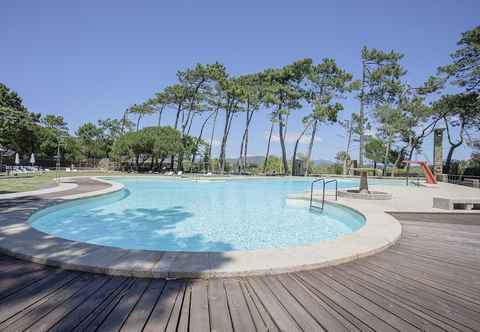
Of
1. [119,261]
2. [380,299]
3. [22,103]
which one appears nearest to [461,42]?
[380,299]

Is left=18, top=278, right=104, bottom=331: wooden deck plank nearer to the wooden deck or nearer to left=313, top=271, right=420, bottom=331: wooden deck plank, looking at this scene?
the wooden deck

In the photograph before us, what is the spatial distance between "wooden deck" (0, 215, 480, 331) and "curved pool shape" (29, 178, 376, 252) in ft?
5.64

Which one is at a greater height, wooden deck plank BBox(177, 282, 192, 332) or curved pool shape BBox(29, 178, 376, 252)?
wooden deck plank BBox(177, 282, 192, 332)

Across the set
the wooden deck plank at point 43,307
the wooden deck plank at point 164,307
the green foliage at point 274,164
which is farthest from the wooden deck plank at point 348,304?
the green foliage at point 274,164

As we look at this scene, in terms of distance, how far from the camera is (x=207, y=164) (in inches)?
1219

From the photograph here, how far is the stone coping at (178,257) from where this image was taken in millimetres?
2443

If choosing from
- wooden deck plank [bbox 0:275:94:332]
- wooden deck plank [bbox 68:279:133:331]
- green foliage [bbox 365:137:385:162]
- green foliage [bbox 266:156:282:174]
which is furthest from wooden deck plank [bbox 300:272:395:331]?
green foliage [bbox 266:156:282:174]

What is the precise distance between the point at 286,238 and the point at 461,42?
19.7m

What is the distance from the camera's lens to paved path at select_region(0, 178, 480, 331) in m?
1.69

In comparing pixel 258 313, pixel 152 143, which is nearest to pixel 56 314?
pixel 258 313

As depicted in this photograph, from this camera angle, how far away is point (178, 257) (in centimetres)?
278

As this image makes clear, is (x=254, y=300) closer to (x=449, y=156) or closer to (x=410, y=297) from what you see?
(x=410, y=297)

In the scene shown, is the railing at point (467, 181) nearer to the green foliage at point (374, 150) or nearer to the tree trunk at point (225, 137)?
the green foliage at point (374, 150)

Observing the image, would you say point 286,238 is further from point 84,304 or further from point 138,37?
point 138,37
